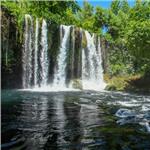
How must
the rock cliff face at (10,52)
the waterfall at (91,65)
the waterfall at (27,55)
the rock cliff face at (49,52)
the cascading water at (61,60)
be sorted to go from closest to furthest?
the rock cliff face at (10,52), the rock cliff face at (49,52), the waterfall at (27,55), the cascading water at (61,60), the waterfall at (91,65)

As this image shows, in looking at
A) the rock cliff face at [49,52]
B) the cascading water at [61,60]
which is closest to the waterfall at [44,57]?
the cascading water at [61,60]

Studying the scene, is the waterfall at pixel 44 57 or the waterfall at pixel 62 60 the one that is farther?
the waterfall at pixel 62 60

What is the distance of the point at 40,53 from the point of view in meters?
31.6

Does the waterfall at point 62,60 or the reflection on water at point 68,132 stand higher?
the waterfall at point 62,60

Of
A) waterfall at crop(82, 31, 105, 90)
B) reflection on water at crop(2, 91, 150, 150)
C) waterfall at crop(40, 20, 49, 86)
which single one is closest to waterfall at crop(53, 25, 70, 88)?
waterfall at crop(40, 20, 49, 86)

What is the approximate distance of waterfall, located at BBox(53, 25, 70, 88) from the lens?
3275 cm

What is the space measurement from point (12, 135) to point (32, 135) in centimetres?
52

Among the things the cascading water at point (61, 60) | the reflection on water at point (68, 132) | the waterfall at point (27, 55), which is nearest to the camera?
the reflection on water at point (68, 132)

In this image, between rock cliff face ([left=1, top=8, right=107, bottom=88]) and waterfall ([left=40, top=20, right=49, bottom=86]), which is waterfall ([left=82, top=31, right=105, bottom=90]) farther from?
waterfall ([left=40, top=20, right=49, bottom=86])

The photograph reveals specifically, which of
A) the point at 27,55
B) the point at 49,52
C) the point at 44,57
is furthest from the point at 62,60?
the point at 27,55

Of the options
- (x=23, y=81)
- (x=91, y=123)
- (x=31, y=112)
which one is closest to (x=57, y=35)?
(x=23, y=81)

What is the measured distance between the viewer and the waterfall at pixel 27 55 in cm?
3005

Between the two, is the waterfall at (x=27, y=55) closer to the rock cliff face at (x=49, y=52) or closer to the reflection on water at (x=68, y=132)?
the rock cliff face at (x=49, y=52)

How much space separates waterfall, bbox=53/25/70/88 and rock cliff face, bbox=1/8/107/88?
13 cm
